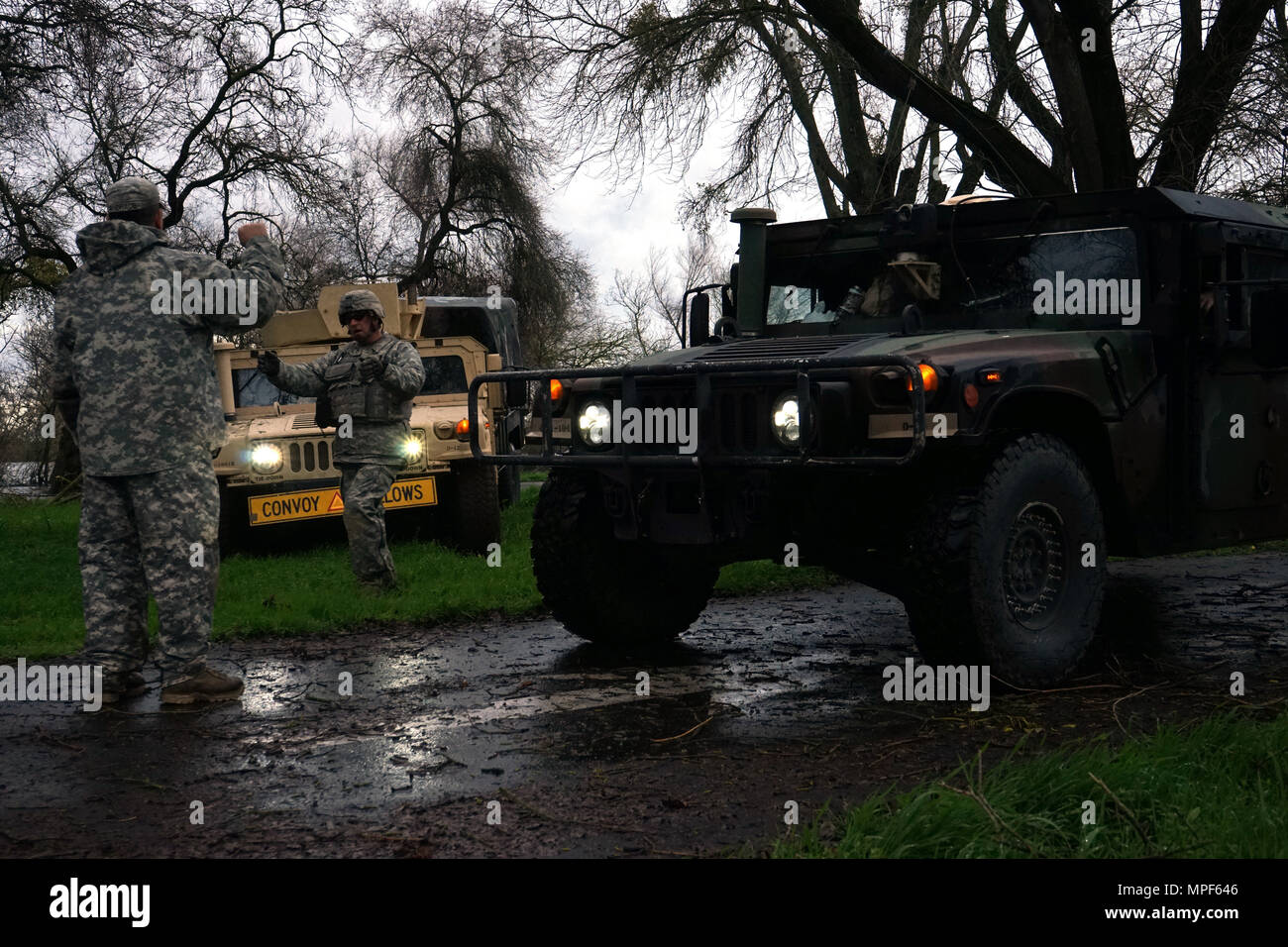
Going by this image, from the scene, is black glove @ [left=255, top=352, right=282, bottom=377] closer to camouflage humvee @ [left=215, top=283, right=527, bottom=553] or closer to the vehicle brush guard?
the vehicle brush guard

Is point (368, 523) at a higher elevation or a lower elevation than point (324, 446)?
lower

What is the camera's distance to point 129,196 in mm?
5395

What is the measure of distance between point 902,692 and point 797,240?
2.57 m

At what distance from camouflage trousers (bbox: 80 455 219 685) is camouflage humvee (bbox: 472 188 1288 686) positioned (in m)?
1.32

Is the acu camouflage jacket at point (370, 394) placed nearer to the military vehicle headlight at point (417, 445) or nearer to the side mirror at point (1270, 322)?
the military vehicle headlight at point (417, 445)

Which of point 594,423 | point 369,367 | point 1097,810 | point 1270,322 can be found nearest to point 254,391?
point 369,367

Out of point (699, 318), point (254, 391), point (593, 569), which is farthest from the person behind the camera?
point (254, 391)

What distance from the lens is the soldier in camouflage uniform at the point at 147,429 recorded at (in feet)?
17.2

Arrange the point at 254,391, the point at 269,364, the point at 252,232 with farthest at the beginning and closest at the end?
the point at 254,391
the point at 269,364
the point at 252,232

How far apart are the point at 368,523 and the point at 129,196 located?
283 centimetres

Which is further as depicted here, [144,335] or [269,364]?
[269,364]

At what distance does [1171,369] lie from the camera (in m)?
6.06

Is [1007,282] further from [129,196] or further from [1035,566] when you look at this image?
[129,196]

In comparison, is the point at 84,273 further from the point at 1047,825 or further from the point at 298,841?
the point at 1047,825
